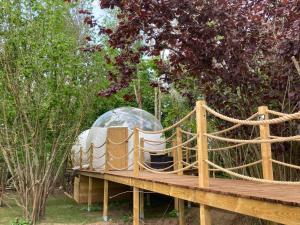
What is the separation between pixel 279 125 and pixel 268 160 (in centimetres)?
111

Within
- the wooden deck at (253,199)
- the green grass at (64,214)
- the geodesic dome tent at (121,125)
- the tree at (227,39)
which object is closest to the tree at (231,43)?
the tree at (227,39)

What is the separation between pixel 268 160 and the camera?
4.40 meters

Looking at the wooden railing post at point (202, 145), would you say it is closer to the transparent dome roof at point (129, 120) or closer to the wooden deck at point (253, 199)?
the wooden deck at point (253, 199)

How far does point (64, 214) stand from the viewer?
10477 millimetres

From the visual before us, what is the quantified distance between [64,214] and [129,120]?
3334mm

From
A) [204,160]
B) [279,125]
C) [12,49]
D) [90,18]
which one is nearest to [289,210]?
[204,160]

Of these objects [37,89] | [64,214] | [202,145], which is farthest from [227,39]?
[64,214]

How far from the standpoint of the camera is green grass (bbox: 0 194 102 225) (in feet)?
30.9

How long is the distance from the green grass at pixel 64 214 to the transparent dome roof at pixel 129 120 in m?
2.66

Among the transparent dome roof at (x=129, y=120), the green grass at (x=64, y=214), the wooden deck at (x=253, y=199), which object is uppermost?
the transparent dome roof at (x=129, y=120)

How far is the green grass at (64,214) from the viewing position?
942 centimetres

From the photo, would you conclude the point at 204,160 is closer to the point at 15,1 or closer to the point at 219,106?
the point at 219,106

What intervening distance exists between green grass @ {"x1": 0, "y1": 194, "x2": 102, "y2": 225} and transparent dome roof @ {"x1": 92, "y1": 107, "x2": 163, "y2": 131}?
2.66 metres

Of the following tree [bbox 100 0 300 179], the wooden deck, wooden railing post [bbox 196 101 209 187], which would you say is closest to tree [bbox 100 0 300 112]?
tree [bbox 100 0 300 179]
